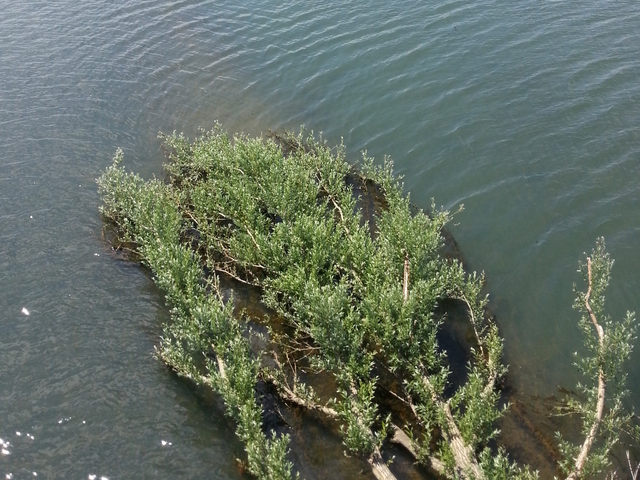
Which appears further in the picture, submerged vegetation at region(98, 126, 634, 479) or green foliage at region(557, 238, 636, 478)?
submerged vegetation at region(98, 126, 634, 479)

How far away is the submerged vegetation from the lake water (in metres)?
1.21

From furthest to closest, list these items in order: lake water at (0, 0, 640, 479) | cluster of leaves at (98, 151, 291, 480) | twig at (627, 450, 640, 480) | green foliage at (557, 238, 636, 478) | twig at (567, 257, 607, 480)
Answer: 1. lake water at (0, 0, 640, 479)
2. cluster of leaves at (98, 151, 291, 480)
3. green foliage at (557, 238, 636, 478)
4. twig at (567, 257, 607, 480)
5. twig at (627, 450, 640, 480)

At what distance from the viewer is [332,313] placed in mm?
15148

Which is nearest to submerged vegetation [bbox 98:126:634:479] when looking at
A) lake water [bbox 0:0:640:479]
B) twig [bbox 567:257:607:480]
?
twig [bbox 567:257:607:480]

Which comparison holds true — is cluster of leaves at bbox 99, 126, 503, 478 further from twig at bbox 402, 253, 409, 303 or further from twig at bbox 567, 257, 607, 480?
twig at bbox 567, 257, 607, 480

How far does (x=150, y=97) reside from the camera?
29.1m

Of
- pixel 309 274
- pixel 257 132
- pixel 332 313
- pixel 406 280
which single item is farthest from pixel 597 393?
pixel 257 132

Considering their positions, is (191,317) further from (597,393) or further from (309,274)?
(597,393)

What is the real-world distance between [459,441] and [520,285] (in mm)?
6763

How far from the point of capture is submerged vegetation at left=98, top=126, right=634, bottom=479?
1405 cm

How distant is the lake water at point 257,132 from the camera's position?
1569cm

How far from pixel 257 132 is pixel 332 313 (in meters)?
14.0

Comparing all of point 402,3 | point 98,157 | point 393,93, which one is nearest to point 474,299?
point 393,93

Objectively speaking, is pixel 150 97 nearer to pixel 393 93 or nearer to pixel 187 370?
pixel 393 93
